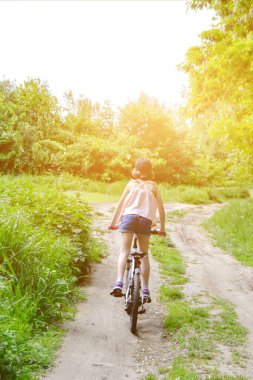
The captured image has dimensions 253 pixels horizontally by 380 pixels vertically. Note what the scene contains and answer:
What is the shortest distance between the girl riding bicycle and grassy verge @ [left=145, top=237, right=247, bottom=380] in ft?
2.01

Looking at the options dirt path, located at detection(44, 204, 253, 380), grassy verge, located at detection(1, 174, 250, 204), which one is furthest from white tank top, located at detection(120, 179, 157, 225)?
grassy verge, located at detection(1, 174, 250, 204)

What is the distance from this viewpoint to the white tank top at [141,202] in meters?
5.34

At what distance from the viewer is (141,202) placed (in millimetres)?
5375

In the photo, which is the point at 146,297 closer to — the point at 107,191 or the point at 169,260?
the point at 169,260

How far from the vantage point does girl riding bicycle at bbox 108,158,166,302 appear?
5.30m

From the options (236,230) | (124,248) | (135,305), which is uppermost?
(124,248)

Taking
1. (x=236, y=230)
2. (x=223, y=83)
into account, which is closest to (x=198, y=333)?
(x=236, y=230)

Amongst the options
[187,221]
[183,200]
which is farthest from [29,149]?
[187,221]

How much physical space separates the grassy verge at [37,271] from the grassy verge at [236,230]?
12.4ft

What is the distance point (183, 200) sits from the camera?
19.5m

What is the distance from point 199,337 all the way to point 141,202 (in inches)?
69.3

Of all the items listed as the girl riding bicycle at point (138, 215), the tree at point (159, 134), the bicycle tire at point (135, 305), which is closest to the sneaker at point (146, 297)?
the girl riding bicycle at point (138, 215)

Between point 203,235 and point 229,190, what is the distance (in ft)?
38.1

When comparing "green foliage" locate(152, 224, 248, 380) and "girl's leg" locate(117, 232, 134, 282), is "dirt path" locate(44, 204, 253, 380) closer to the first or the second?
"green foliage" locate(152, 224, 248, 380)
